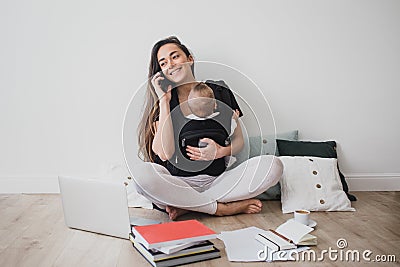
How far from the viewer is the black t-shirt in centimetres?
255

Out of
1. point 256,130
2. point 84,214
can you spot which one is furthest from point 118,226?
point 256,130

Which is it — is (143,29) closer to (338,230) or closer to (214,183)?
(214,183)

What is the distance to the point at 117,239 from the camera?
2256mm

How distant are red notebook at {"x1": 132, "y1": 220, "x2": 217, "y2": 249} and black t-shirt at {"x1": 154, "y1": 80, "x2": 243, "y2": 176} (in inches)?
19.4

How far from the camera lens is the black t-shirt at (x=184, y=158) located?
2.55 m

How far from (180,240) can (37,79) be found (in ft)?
5.51

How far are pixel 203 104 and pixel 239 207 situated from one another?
56cm

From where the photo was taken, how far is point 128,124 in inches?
100

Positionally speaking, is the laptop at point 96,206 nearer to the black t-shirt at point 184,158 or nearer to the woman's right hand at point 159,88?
the black t-shirt at point 184,158

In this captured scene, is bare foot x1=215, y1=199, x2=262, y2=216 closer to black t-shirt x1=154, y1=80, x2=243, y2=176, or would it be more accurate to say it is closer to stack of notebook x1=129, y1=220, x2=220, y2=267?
black t-shirt x1=154, y1=80, x2=243, y2=176

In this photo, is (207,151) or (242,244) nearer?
(242,244)

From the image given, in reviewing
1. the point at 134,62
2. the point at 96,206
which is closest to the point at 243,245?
the point at 96,206

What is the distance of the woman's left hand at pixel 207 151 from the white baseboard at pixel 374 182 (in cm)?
111

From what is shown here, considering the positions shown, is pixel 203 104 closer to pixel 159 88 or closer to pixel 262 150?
pixel 159 88
